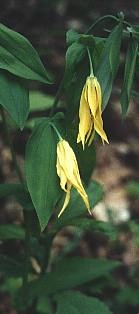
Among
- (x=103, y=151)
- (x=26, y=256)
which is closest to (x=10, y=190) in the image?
(x=26, y=256)

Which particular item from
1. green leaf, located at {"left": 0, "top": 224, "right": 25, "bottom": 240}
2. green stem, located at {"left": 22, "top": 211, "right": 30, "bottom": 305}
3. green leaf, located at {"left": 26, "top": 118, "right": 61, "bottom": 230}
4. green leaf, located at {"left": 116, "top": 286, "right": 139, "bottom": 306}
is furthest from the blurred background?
green leaf, located at {"left": 26, "top": 118, "right": 61, "bottom": 230}

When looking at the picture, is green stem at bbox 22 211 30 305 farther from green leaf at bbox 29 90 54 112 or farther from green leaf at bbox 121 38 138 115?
green leaf at bbox 29 90 54 112

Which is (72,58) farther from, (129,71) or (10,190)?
(10,190)

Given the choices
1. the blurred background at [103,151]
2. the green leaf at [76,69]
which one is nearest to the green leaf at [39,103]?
the blurred background at [103,151]

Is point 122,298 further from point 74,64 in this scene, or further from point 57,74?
point 57,74

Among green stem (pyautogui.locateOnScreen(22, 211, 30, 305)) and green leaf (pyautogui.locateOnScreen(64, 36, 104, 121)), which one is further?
green stem (pyautogui.locateOnScreen(22, 211, 30, 305))
